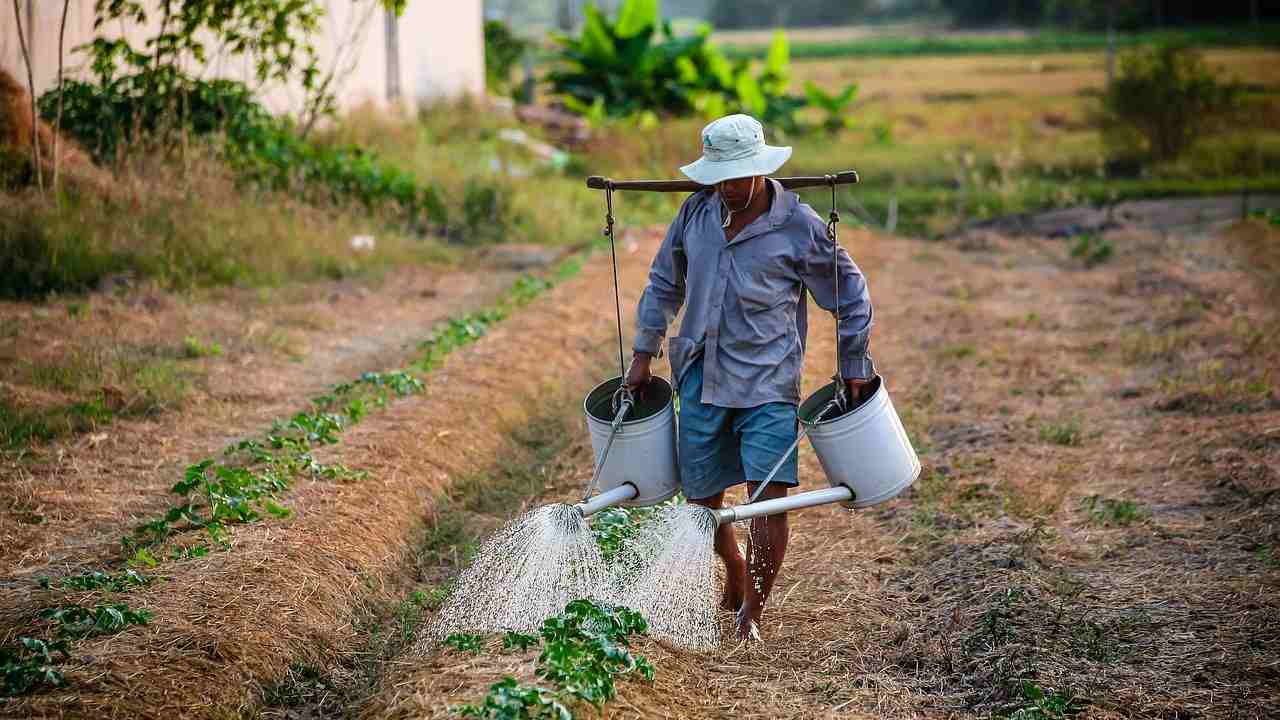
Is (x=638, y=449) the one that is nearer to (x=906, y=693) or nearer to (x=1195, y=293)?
(x=906, y=693)

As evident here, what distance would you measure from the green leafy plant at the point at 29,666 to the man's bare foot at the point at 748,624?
2041 millimetres

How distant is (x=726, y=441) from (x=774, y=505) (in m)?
0.40

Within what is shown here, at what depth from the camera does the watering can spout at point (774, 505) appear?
13.5ft

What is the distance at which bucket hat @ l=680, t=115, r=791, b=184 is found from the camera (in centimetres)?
415

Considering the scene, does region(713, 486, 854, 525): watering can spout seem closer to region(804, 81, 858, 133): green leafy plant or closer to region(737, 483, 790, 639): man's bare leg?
region(737, 483, 790, 639): man's bare leg

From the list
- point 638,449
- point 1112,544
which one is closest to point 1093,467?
point 1112,544

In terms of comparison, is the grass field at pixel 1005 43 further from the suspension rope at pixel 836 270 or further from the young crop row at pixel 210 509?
the suspension rope at pixel 836 270

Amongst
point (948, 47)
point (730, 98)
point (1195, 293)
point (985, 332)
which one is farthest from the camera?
point (948, 47)

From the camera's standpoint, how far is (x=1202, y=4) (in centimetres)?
3719

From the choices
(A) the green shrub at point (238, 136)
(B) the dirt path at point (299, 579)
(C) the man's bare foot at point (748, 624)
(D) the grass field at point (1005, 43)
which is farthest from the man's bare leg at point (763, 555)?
(D) the grass field at point (1005, 43)

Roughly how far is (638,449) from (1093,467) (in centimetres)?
290

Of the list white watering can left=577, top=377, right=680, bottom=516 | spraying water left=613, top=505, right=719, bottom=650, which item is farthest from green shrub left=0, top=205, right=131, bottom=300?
spraying water left=613, top=505, right=719, bottom=650

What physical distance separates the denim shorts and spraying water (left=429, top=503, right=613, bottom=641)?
41 centimetres

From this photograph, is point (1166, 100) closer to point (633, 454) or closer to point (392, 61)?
point (392, 61)
